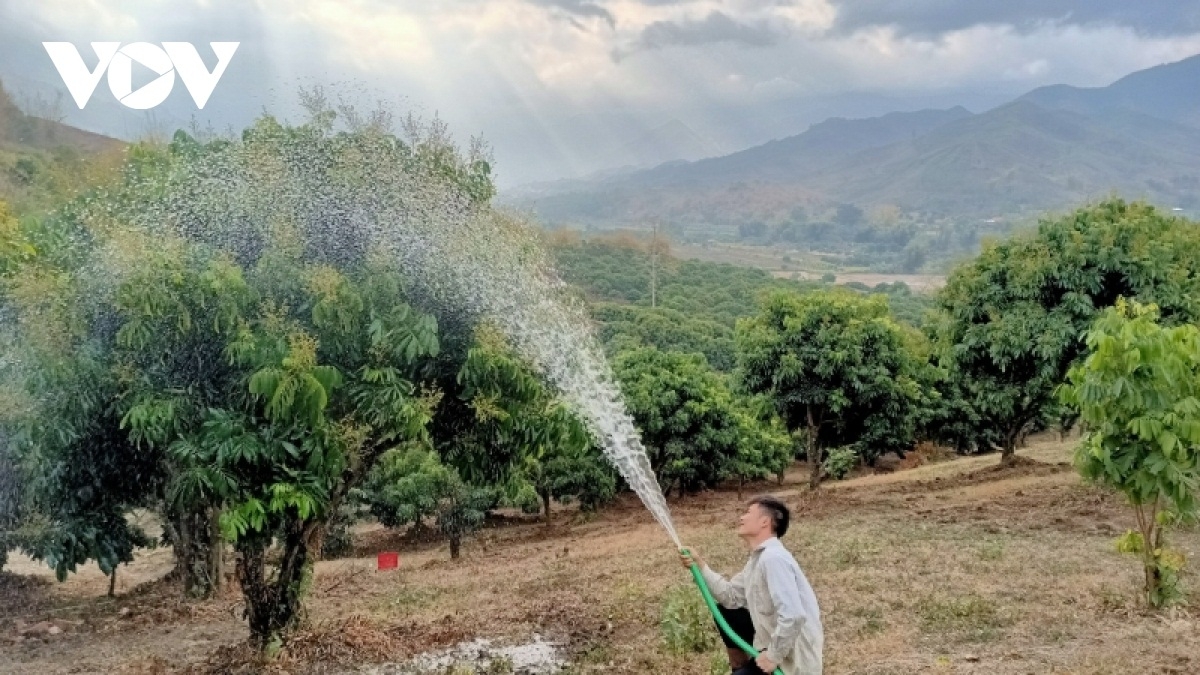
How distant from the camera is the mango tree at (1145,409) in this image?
781 centimetres

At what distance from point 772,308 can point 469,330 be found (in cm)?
1359

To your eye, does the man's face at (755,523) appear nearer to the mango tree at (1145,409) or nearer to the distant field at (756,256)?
the mango tree at (1145,409)

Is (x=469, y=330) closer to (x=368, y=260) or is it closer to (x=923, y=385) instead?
(x=368, y=260)

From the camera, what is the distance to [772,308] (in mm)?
20891

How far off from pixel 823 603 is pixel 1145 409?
367 cm

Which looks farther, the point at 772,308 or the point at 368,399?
the point at 772,308

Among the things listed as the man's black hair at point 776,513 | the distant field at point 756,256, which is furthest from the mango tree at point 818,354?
the distant field at point 756,256

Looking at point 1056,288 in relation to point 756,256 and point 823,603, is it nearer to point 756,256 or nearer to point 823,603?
point 823,603

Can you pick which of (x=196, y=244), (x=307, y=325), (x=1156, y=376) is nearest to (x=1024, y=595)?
(x=1156, y=376)

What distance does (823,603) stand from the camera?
9828 millimetres

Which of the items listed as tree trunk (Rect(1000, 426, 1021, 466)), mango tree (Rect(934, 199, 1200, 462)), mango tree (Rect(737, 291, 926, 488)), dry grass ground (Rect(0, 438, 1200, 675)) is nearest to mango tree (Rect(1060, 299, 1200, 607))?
dry grass ground (Rect(0, 438, 1200, 675))

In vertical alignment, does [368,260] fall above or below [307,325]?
above

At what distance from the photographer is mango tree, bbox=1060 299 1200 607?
781 cm

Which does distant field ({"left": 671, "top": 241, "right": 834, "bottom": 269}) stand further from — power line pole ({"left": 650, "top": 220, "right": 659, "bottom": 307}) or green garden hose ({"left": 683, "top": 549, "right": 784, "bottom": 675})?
green garden hose ({"left": 683, "top": 549, "right": 784, "bottom": 675})
